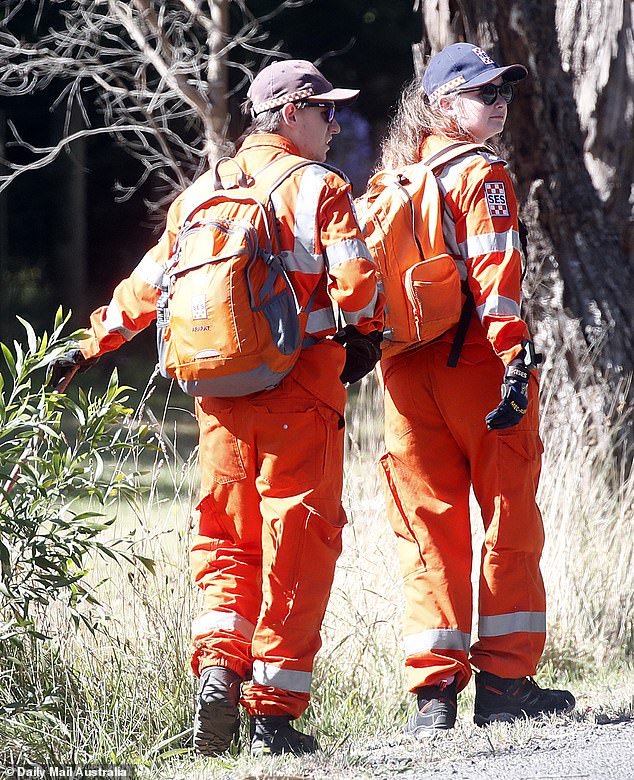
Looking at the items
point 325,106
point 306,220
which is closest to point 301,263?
point 306,220

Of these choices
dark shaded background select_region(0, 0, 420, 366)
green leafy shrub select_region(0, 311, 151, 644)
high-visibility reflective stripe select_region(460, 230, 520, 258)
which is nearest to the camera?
green leafy shrub select_region(0, 311, 151, 644)

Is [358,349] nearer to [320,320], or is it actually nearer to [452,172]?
[320,320]

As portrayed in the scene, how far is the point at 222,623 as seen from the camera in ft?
12.5

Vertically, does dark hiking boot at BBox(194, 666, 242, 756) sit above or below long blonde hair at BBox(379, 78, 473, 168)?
below

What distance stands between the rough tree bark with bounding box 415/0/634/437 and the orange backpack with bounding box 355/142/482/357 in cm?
237

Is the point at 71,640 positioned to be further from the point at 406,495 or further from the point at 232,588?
the point at 406,495

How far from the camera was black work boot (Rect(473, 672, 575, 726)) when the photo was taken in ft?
13.4

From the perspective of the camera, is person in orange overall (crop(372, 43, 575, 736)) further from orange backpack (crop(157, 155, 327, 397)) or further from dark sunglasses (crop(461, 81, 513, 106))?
orange backpack (crop(157, 155, 327, 397))

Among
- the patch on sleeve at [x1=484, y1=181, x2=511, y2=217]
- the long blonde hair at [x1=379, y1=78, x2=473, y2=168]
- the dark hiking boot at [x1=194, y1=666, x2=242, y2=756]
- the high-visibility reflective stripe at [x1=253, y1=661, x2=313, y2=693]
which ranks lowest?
the dark hiking boot at [x1=194, y1=666, x2=242, y2=756]

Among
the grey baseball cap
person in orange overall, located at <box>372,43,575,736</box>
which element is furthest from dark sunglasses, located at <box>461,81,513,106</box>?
the grey baseball cap

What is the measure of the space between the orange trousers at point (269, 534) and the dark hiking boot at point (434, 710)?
0.47 meters

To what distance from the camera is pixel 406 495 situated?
4.18 meters

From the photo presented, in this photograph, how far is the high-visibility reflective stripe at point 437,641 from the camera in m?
4.04

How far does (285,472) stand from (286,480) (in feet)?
0.08
